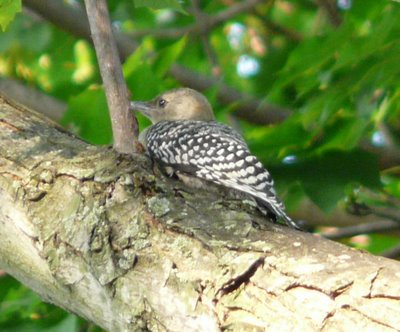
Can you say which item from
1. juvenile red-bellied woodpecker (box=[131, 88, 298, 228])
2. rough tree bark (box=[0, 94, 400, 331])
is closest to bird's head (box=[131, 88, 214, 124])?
juvenile red-bellied woodpecker (box=[131, 88, 298, 228])

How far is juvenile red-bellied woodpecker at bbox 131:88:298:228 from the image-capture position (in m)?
5.04

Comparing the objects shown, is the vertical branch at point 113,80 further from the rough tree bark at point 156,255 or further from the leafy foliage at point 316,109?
the leafy foliage at point 316,109

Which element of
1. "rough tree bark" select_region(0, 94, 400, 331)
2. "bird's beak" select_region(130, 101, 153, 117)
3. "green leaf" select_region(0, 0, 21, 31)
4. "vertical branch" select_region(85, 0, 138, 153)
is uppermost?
"green leaf" select_region(0, 0, 21, 31)

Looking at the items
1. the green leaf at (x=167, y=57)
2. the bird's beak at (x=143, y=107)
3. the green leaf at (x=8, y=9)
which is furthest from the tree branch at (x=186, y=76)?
the green leaf at (x=8, y=9)

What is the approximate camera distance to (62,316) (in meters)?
5.24

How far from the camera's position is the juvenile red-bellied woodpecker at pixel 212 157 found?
5.04m

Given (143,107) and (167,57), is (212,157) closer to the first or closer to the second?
(167,57)

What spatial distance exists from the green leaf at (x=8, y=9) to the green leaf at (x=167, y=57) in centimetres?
207

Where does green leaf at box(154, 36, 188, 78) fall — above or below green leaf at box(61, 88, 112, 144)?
above

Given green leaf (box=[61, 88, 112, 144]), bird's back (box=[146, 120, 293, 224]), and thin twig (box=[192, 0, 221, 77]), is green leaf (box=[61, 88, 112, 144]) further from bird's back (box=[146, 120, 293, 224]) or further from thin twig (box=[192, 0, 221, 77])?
thin twig (box=[192, 0, 221, 77])

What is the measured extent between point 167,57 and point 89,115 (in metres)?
0.86

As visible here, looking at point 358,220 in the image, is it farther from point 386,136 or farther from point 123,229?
point 123,229

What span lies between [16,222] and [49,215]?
153mm

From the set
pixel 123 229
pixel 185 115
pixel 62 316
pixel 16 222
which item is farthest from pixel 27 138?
pixel 185 115
